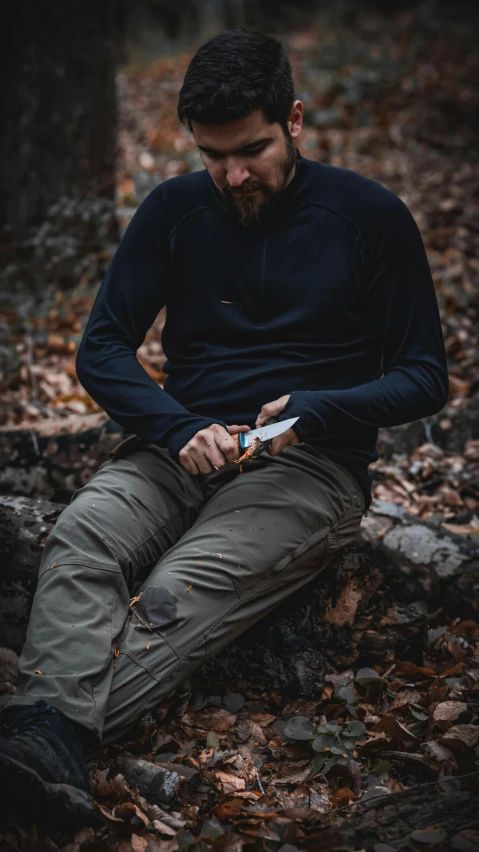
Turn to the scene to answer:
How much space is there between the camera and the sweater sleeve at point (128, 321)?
9.38 ft

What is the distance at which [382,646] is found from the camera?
2.96 metres

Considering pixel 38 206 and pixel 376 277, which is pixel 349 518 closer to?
pixel 376 277

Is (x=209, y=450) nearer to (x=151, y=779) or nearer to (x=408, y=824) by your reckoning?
(x=151, y=779)

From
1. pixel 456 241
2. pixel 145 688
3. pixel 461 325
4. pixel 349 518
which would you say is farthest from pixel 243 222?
pixel 456 241

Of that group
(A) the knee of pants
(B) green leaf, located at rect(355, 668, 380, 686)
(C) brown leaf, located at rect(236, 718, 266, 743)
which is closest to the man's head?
(A) the knee of pants

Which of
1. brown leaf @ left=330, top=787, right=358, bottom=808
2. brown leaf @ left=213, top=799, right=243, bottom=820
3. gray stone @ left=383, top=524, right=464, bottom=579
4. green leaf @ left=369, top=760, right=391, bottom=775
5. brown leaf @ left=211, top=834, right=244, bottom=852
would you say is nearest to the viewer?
brown leaf @ left=211, top=834, right=244, bottom=852

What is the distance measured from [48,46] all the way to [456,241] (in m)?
4.15

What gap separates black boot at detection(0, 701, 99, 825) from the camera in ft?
6.23

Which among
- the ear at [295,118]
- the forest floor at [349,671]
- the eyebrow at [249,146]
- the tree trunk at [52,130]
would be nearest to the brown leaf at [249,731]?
the forest floor at [349,671]

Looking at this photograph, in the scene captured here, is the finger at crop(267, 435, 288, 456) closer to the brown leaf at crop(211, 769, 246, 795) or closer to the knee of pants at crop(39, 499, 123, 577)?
the knee of pants at crop(39, 499, 123, 577)

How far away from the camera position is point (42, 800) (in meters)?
1.93

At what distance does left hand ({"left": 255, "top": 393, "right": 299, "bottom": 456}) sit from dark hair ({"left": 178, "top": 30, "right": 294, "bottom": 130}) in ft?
3.50

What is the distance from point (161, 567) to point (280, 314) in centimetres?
113

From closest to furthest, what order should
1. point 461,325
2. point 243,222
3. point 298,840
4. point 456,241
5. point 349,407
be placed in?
point 298,840
point 349,407
point 243,222
point 461,325
point 456,241
